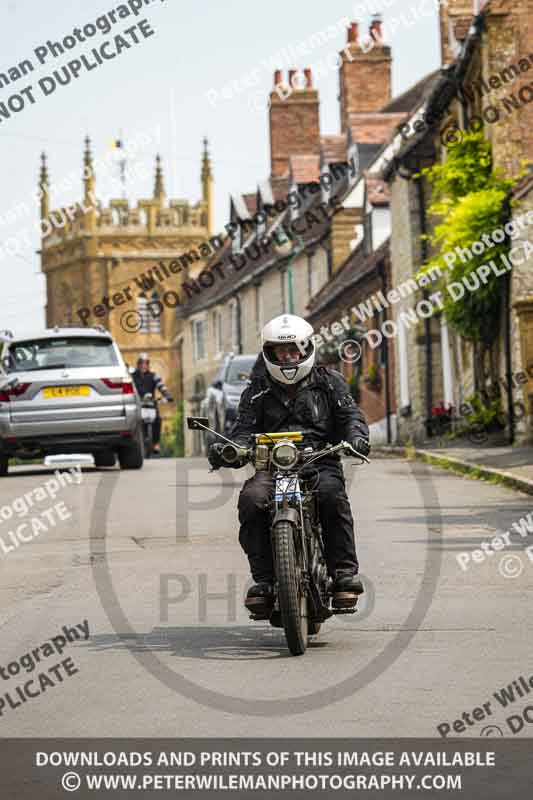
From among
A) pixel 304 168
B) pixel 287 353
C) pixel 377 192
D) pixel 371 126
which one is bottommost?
pixel 287 353

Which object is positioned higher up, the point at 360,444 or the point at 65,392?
the point at 65,392

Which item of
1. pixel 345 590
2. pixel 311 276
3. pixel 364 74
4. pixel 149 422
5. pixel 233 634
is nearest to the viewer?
pixel 345 590

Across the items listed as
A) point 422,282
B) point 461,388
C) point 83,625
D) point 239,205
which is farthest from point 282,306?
point 83,625

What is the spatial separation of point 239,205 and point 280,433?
6183cm

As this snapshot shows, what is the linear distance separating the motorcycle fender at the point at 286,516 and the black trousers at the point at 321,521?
0.53 feet

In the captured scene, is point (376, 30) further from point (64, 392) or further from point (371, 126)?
point (64, 392)

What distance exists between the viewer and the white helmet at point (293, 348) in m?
8.88

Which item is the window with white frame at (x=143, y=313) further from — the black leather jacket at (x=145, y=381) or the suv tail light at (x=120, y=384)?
the suv tail light at (x=120, y=384)

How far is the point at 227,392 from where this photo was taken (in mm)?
34781

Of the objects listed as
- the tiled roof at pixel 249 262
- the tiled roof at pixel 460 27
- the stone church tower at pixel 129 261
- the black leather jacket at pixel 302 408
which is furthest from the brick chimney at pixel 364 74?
the stone church tower at pixel 129 261

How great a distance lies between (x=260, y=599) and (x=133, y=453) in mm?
15099

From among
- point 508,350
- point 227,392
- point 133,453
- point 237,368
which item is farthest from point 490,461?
point 237,368

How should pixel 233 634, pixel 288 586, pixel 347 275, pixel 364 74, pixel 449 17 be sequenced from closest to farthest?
pixel 288 586
pixel 233 634
pixel 449 17
pixel 347 275
pixel 364 74

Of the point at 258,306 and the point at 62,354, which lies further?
the point at 258,306
